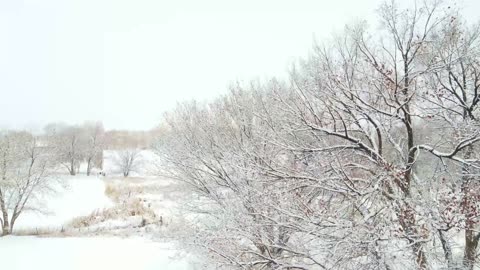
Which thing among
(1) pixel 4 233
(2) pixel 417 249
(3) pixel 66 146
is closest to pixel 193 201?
(2) pixel 417 249

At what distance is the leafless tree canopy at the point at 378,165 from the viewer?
5.02 meters

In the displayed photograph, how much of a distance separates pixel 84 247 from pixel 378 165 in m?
11.8

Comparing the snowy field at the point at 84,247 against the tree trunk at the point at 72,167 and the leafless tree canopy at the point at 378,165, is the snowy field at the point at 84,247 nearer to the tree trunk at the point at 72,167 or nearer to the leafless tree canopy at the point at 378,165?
the leafless tree canopy at the point at 378,165

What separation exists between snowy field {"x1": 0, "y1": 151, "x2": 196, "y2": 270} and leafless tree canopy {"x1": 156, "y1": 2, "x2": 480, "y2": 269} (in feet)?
16.3

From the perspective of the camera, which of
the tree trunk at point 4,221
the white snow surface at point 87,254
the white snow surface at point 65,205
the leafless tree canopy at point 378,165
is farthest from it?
the white snow surface at point 65,205

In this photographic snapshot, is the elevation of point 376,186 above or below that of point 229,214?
above

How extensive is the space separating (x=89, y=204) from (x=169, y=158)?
11.7 m

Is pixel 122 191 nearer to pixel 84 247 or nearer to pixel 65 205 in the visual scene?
pixel 65 205

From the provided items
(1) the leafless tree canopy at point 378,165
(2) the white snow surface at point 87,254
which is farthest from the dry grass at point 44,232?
(1) the leafless tree canopy at point 378,165

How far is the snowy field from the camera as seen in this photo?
508 inches

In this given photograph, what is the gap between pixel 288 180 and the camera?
20.2 feet

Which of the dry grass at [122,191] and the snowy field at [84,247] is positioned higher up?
the dry grass at [122,191]

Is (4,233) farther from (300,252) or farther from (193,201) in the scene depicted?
(300,252)

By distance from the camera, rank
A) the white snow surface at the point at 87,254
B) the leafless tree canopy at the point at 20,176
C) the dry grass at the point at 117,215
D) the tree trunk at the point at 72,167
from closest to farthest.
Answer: the white snow surface at the point at 87,254, the leafless tree canopy at the point at 20,176, the dry grass at the point at 117,215, the tree trunk at the point at 72,167
